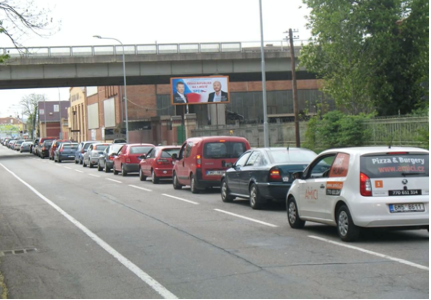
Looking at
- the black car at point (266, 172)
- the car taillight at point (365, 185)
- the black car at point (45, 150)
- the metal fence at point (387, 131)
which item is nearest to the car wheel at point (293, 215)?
the car taillight at point (365, 185)

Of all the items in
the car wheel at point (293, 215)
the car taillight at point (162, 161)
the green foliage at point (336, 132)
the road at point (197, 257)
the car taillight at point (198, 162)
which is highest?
the green foliage at point (336, 132)

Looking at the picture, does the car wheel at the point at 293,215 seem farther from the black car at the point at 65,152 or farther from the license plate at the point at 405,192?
the black car at the point at 65,152

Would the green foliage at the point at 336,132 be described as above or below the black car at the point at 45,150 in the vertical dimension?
above

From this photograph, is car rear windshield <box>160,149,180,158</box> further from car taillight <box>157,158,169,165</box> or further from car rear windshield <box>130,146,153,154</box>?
car rear windshield <box>130,146,153,154</box>

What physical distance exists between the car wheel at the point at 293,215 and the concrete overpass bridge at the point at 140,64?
39443 mm

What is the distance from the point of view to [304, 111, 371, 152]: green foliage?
108ft

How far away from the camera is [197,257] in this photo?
32.2 ft

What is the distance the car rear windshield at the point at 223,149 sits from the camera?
2109 centimetres

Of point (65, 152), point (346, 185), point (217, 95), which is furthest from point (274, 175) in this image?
point (217, 95)

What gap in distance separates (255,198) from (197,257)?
6.56 meters

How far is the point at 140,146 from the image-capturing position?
1294 inches

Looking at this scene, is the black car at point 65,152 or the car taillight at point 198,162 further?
the black car at point 65,152

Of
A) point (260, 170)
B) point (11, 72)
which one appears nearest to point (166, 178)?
point (260, 170)

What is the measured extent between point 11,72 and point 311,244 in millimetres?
42760
